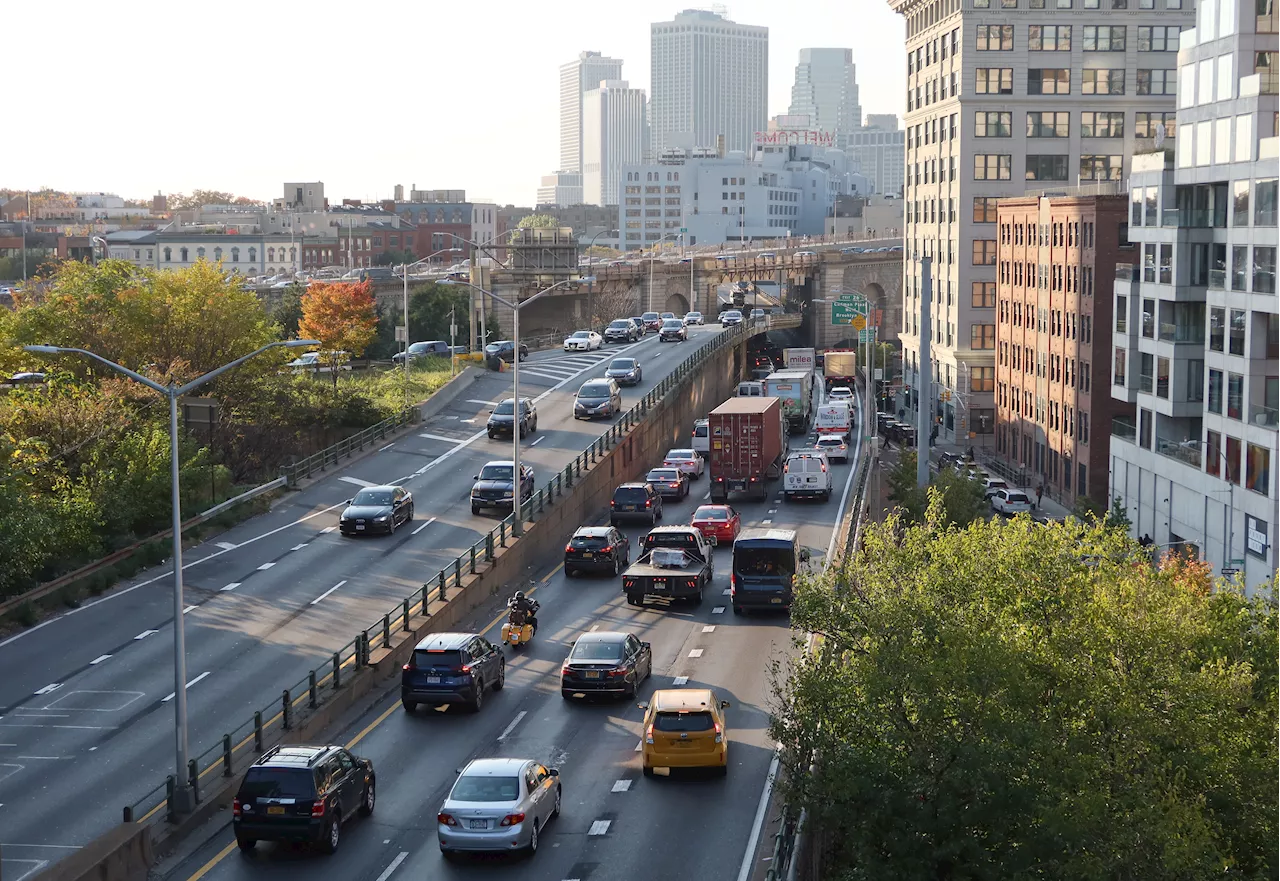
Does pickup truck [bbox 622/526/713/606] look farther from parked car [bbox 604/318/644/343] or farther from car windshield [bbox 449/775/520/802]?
parked car [bbox 604/318/644/343]

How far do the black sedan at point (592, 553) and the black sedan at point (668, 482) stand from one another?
14.0m

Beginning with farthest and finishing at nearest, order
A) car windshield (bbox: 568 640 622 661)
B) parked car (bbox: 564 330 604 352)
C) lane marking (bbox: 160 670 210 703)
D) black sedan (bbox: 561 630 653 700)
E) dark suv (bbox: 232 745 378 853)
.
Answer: parked car (bbox: 564 330 604 352) → car windshield (bbox: 568 640 622 661) → black sedan (bbox: 561 630 653 700) → lane marking (bbox: 160 670 210 703) → dark suv (bbox: 232 745 378 853)

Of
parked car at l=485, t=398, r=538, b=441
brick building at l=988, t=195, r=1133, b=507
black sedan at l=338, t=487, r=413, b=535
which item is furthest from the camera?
brick building at l=988, t=195, r=1133, b=507

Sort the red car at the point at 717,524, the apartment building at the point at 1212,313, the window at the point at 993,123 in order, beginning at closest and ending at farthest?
the red car at the point at 717,524 < the apartment building at the point at 1212,313 < the window at the point at 993,123

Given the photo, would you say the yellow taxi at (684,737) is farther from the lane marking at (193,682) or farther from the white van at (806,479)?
the white van at (806,479)

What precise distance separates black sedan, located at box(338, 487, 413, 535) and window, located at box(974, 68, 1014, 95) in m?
74.2

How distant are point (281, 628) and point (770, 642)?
40.6ft

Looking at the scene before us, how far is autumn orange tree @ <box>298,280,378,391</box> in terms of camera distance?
9288 cm

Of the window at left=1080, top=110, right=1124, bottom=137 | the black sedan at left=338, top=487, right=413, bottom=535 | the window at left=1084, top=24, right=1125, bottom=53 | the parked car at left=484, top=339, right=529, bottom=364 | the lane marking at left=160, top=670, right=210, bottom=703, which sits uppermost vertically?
the window at left=1084, top=24, right=1125, bottom=53

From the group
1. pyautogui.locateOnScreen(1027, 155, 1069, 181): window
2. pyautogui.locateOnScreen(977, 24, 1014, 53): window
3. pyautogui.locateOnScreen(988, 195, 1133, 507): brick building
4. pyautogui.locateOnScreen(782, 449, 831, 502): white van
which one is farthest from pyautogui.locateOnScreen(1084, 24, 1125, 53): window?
pyautogui.locateOnScreen(782, 449, 831, 502): white van

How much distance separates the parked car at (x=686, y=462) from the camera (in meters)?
69.7

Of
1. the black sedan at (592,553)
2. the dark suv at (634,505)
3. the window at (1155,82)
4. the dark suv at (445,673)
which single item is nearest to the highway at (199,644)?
the dark suv at (445,673)

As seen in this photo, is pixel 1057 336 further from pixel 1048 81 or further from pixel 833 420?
pixel 1048 81

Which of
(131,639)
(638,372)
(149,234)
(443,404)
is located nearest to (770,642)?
(131,639)
